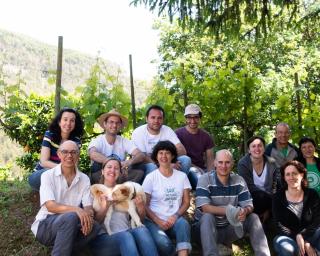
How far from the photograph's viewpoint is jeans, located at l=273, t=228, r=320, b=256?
3727 mm

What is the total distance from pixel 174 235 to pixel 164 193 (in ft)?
1.30

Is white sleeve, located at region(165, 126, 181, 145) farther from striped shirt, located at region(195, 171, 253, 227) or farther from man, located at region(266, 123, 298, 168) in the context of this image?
man, located at region(266, 123, 298, 168)

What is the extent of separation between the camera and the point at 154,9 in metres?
4.95

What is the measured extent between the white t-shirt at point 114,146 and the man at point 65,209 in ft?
2.64

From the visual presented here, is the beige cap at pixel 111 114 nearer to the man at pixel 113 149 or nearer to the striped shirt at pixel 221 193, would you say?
the man at pixel 113 149

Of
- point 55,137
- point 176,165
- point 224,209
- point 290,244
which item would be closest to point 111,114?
point 55,137

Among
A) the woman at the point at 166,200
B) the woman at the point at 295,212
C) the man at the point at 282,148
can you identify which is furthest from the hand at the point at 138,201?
the man at the point at 282,148

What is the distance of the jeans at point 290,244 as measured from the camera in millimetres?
3727

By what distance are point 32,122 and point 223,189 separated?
3264 millimetres

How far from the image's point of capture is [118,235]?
353cm

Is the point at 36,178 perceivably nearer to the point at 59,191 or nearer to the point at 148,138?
the point at 59,191

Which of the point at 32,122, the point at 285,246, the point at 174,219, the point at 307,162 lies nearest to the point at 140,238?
the point at 174,219

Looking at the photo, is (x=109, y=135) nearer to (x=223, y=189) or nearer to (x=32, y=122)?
(x=223, y=189)

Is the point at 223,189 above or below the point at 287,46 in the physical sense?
below
